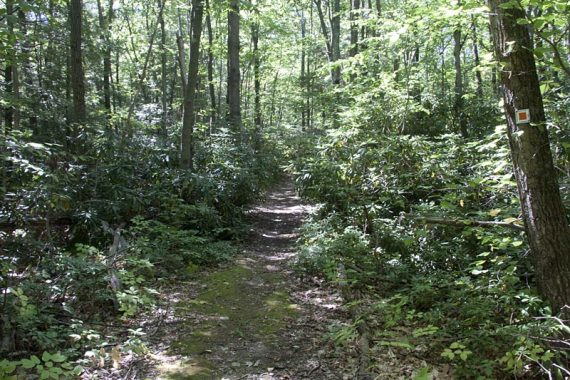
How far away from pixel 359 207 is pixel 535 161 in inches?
158

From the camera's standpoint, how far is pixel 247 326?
5.07 meters

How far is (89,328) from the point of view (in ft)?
14.6

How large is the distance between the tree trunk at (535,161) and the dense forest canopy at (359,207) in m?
0.02

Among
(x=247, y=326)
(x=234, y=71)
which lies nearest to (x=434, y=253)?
(x=247, y=326)

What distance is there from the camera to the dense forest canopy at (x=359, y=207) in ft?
12.5

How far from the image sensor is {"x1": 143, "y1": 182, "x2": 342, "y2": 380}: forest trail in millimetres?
4055

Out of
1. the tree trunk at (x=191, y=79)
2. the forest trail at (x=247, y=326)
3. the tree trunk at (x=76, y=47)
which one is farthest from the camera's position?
the tree trunk at (x=191, y=79)

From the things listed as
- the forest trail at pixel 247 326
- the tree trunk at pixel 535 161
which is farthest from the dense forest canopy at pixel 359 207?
the forest trail at pixel 247 326

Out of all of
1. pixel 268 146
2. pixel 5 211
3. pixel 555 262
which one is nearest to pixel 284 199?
pixel 268 146

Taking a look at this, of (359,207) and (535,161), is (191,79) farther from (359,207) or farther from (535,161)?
(535,161)

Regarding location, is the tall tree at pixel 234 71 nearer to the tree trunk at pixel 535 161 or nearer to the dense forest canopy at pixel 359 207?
the dense forest canopy at pixel 359 207

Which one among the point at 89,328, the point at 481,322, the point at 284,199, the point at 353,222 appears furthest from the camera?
the point at 284,199

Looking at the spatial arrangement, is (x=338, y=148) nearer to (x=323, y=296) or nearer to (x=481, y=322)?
(x=323, y=296)

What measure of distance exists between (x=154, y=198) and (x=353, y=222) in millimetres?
4132
